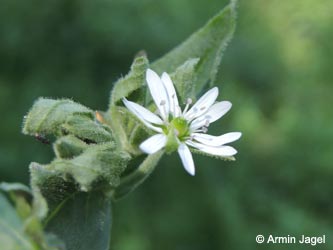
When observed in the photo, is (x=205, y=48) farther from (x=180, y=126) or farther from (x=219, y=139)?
(x=219, y=139)

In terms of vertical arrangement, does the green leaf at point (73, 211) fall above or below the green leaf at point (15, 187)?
above

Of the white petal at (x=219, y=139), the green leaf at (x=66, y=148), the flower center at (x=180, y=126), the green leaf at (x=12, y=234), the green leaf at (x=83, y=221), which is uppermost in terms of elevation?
the flower center at (x=180, y=126)

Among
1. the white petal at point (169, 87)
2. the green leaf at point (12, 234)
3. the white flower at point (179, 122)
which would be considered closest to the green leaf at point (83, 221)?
the green leaf at point (12, 234)

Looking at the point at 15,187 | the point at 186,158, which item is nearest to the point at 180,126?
the point at 186,158

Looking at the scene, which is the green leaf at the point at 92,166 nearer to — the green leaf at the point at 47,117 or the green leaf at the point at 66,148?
the green leaf at the point at 66,148

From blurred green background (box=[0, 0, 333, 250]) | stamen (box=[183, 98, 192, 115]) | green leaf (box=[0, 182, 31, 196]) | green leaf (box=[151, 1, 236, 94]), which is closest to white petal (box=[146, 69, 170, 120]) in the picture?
stamen (box=[183, 98, 192, 115])

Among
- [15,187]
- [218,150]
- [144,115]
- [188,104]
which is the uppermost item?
[188,104]

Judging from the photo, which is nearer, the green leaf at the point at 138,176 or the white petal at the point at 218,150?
the white petal at the point at 218,150

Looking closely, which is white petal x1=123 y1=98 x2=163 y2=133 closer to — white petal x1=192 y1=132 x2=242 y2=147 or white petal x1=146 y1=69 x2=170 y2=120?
white petal x1=146 y1=69 x2=170 y2=120

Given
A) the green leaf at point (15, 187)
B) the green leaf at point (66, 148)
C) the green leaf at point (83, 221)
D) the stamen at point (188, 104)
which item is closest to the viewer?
the green leaf at point (15, 187)
